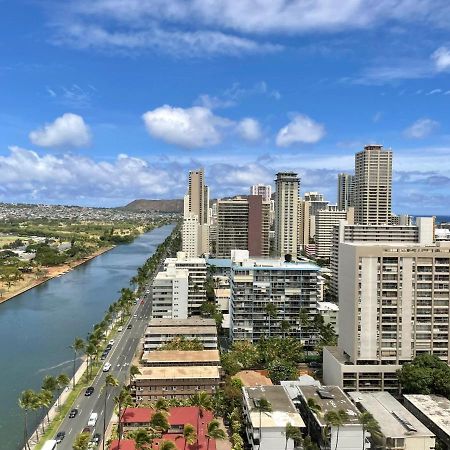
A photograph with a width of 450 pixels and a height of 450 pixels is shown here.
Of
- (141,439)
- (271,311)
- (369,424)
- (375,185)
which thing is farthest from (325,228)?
(141,439)

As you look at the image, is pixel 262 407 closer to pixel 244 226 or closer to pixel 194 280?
pixel 194 280

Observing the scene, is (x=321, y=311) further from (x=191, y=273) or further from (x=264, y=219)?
(x=264, y=219)

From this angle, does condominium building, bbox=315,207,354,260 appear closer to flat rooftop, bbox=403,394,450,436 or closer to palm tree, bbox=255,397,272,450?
flat rooftop, bbox=403,394,450,436

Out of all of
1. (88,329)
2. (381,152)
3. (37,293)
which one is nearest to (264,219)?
(381,152)

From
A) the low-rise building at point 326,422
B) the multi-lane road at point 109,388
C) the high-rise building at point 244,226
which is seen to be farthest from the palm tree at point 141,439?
the high-rise building at point 244,226

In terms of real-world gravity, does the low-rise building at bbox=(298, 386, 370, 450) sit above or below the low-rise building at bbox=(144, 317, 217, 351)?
below

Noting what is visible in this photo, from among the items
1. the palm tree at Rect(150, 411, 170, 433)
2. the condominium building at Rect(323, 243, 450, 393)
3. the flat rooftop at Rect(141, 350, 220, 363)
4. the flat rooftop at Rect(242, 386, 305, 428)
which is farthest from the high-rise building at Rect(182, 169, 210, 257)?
the palm tree at Rect(150, 411, 170, 433)

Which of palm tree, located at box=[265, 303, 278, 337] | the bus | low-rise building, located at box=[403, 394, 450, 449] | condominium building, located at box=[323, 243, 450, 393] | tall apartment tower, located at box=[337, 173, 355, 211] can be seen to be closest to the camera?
the bus

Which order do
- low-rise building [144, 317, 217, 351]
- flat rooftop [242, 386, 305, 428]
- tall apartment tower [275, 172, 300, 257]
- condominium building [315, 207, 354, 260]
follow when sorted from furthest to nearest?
condominium building [315, 207, 354, 260] < tall apartment tower [275, 172, 300, 257] < low-rise building [144, 317, 217, 351] < flat rooftop [242, 386, 305, 428]
